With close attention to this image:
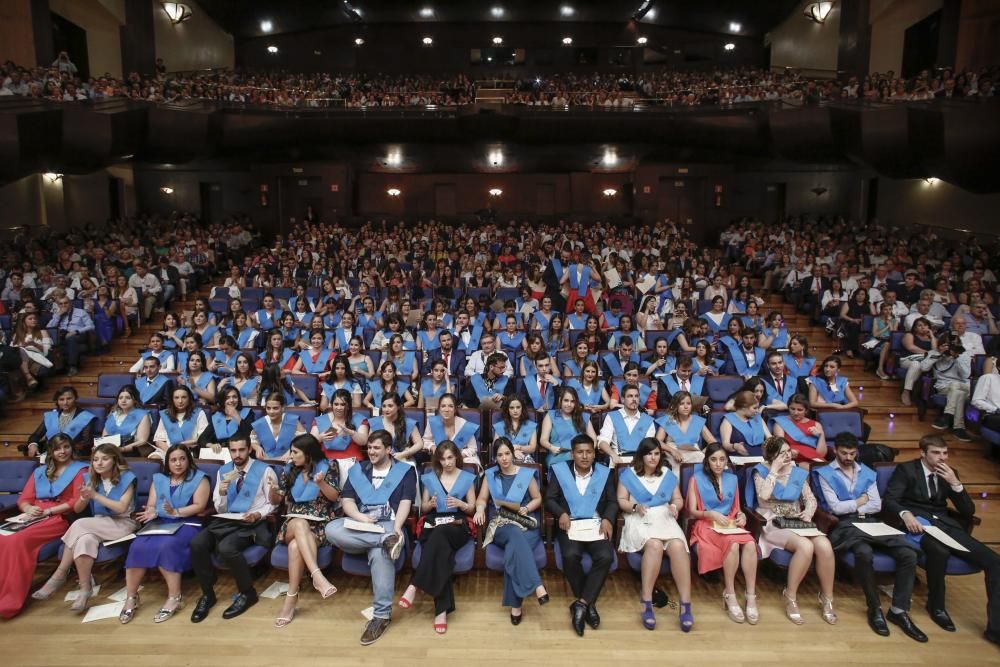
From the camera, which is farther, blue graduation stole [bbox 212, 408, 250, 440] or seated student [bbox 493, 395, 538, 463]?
blue graduation stole [bbox 212, 408, 250, 440]

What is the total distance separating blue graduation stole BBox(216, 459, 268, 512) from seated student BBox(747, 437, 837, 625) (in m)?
3.29

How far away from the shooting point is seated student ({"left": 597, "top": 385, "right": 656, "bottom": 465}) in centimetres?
521

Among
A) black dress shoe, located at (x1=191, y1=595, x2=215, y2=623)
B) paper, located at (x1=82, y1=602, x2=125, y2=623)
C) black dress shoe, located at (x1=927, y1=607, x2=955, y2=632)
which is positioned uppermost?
black dress shoe, located at (x1=927, y1=607, x2=955, y2=632)

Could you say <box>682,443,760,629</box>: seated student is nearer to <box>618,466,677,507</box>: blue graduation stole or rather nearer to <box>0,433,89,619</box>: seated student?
<box>618,466,677,507</box>: blue graduation stole

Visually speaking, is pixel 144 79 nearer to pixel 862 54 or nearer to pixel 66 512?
pixel 66 512

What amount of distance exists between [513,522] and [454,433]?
3.61 ft

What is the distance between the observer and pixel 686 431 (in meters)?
5.18

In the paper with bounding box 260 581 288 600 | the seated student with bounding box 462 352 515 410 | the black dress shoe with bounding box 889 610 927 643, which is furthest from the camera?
the seated student with bounding box 462 352 515 410

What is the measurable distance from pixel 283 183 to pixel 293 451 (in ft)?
49.8

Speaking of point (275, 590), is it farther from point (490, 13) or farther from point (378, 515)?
point (490, 13)

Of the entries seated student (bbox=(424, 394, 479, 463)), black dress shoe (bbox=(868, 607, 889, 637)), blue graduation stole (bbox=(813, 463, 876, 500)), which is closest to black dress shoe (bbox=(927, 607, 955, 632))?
black dress shoe (bbox=(868, 607, 889, 637))

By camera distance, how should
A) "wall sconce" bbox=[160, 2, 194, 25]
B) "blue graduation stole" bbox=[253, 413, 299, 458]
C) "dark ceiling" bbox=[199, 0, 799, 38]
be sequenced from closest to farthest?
"blue graduation stole" bbox=[253, 413, 299, 458], "wall sconce" bbox=[160, 2, 194, 25], "dark ceiling" bbox=[199, 0, 799, 38]

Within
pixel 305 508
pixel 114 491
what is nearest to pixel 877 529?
pixel 305 508

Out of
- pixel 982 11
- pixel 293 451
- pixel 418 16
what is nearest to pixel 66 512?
pixel 293 451
